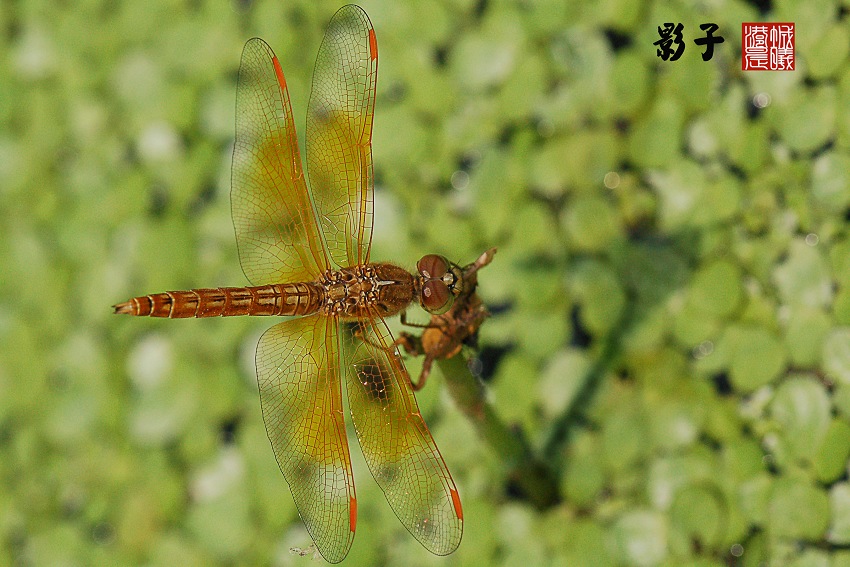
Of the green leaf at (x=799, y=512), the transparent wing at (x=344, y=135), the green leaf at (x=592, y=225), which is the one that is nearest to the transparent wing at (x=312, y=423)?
the transparent wing at (x=344, y=135)

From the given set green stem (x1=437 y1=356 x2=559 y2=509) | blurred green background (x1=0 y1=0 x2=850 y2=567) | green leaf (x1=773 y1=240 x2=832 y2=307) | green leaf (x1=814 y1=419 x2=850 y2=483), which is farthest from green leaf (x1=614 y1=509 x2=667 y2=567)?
green leaf (x1=773 y1=240 x2=832 y2=307)

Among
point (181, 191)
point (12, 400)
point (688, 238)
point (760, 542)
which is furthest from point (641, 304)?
point (12, 400)

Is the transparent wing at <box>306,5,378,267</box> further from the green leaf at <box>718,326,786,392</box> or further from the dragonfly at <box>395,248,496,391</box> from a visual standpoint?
the green leaf at <box>718,326,786,392</box>

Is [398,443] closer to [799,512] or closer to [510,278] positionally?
[510,278]

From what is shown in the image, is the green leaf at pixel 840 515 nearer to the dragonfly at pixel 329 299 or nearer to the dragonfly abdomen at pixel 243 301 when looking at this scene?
the dragonfly at pixel 329 299

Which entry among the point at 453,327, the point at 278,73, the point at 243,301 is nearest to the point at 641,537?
the point at 453,327
